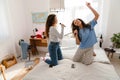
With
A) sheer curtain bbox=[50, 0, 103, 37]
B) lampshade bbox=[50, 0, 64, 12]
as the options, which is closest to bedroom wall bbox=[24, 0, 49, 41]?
lampshade bbox=[50, 0, 64, 12]

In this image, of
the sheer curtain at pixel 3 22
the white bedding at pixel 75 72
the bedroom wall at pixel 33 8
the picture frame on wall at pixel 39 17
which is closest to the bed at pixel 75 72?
the white bedding at pixel 75 72

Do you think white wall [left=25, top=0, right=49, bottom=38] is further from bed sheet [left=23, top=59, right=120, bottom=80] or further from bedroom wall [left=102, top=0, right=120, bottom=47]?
bed sheet [left=23, top=59, right=120, bottom=80]

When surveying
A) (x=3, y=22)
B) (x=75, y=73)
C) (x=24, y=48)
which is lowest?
(x=75, y=73)

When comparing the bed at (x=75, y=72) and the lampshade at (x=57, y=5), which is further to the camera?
the lampshade at (x=57, y=5)

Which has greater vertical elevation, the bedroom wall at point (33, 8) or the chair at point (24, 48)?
the bedroom wall at point (33, 8)

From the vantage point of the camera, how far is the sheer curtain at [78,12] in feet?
9.72

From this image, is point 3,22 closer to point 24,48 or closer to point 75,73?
point 24,48

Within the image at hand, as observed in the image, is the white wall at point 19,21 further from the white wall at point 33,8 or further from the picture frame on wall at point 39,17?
the picture frame on wall at point 39,17

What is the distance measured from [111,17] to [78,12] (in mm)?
913

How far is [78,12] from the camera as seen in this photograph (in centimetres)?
318

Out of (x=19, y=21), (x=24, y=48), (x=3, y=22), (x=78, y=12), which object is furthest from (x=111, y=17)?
(x=3, y=22)

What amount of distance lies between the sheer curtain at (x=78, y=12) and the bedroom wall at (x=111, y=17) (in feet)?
0.54

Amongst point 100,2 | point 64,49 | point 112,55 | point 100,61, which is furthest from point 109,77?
point 100,2

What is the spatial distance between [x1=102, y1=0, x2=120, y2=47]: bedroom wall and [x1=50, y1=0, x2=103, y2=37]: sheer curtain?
17cm
